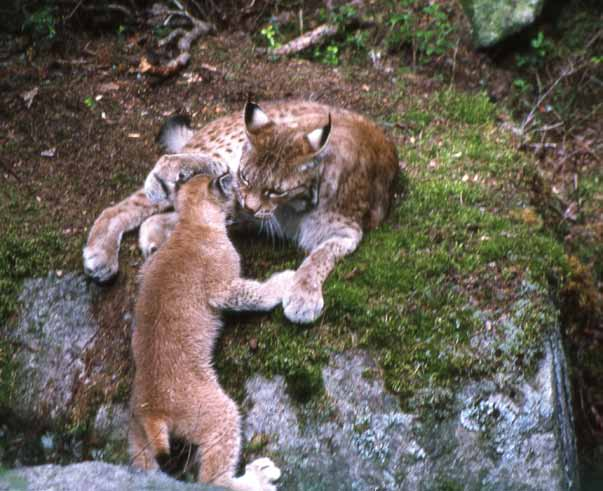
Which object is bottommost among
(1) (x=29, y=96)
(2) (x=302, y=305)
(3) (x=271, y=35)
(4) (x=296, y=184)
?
(1) (x=29, y=96)

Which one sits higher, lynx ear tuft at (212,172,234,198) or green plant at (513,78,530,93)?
lynx ear tuft at (212,172,234,198)

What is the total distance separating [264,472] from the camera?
389 cm

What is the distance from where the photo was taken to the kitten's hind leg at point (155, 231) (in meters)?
4.87

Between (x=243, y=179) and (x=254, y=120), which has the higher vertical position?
(x=254, y=120)

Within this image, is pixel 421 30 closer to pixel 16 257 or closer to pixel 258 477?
pixel 16 257

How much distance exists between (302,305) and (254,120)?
131cm

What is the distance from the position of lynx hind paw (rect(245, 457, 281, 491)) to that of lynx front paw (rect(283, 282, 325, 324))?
0.77 metres

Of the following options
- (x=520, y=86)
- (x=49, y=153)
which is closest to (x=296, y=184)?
(x=49, y=153)

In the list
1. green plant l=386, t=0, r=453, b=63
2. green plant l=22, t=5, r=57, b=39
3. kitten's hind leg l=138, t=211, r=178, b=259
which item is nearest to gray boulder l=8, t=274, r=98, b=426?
kitten's hind leg l=138, t=211, r=178, b=259

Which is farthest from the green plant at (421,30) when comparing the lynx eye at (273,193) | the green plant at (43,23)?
the lynx eye at (273,193)

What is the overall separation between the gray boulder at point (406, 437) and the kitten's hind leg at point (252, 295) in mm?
425

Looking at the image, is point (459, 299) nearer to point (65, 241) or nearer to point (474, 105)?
point (65, 241)

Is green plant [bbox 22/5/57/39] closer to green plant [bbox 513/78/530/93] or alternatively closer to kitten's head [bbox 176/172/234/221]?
kitten's head [bbox 176/172/234/221]

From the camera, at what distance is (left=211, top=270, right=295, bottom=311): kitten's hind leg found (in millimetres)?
4410
